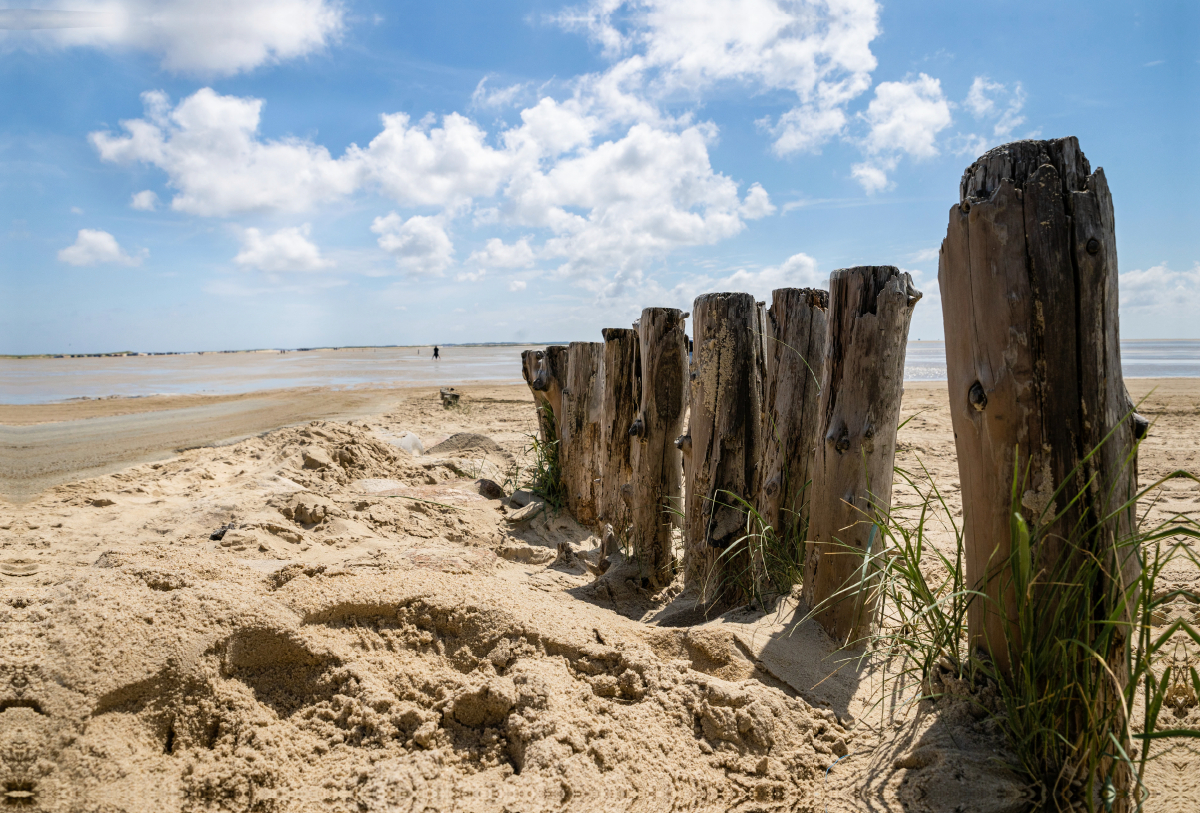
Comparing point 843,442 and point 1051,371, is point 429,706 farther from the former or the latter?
point 1051,371

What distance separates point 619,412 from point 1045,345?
319cm

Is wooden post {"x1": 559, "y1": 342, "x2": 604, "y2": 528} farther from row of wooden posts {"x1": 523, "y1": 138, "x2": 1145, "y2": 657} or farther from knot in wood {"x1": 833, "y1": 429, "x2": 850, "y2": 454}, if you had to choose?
knot in wood {"x1": 833, "y1": 429, "x2": 850, "y2": 454}

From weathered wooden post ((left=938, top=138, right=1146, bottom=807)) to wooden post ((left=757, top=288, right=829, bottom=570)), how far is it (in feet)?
4.53

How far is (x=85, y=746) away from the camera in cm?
179

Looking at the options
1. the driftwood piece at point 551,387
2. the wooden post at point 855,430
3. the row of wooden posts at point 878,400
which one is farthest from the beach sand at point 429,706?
the driftwood piece at point 551,387

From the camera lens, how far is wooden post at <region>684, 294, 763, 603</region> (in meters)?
3.44

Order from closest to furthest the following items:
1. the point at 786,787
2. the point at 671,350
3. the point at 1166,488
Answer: the point at 786,787
the point at 671,350
the point at 1166,488

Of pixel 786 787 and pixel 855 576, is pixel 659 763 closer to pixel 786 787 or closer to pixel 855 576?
pixel 786 787

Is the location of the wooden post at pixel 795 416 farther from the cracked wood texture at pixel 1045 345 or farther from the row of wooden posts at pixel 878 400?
the cracked wood texture at pixel 1045 345

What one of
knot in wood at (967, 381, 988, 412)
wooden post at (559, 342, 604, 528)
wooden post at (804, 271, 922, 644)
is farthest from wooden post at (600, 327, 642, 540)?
knot in wood at (967, 381, 988, 412)

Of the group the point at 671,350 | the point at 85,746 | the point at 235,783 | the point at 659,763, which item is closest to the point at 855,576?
the point at 659,763

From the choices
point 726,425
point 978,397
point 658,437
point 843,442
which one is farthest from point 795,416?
point 978,397

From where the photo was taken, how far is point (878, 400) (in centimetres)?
269

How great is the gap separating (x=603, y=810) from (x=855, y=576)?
1546 millimetres
